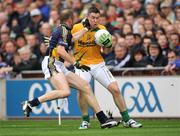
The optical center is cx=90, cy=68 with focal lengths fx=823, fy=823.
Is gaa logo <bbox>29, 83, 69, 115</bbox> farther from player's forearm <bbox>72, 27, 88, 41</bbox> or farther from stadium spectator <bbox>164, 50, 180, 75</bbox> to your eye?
player's forearm <bbox>72, 27, 88, 41</bbox>

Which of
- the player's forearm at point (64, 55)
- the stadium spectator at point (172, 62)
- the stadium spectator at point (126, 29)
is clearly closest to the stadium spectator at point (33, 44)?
the stadium spectator at point (126, 29)

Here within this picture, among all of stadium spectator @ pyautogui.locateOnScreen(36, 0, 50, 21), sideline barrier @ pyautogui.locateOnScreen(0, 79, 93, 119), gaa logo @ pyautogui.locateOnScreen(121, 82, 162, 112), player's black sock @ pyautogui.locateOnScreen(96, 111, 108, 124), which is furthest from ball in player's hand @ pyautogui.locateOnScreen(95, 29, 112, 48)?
stadium spectator @ pyautogui.locateOnScreen(36, 0, 50, 21)

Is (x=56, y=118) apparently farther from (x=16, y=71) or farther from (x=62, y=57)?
(x=62, y=57)

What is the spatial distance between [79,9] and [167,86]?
628 cm

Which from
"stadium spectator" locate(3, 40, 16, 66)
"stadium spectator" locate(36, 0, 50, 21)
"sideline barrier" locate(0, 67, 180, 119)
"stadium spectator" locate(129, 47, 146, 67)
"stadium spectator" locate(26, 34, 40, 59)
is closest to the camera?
"sideline barrier" locate(0, 67, 180, 119)

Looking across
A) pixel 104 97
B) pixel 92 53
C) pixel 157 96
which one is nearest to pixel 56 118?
pixel 104 97

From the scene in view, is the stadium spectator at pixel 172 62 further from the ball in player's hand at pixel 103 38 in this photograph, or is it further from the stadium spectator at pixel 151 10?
the ball in player's hand at pixel 103 38

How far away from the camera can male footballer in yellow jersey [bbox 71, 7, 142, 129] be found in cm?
1741

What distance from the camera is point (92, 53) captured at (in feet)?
59.1

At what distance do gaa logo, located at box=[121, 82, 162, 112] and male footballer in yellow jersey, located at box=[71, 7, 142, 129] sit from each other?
3.27 meters

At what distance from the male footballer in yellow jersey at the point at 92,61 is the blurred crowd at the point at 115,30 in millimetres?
3398

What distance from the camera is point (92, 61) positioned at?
58.9 ft

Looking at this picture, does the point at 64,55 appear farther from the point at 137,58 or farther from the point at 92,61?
the point at 137,58

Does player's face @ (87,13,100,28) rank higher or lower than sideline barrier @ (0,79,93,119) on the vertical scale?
higher
